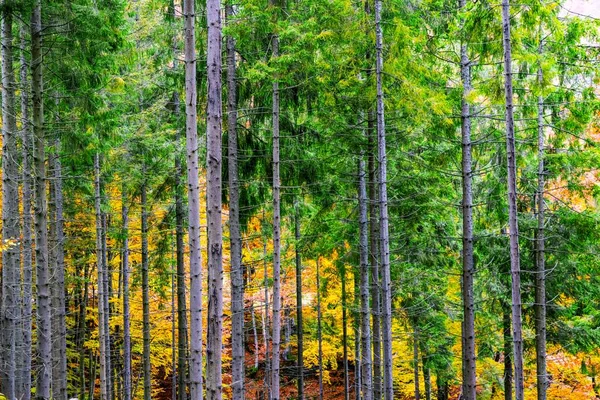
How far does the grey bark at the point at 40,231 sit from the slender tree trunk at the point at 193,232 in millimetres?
3101

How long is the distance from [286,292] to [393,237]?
14.4 metres

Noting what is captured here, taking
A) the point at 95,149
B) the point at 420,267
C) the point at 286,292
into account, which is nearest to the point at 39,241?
the point at 95,149

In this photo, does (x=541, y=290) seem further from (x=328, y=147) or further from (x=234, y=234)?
(x=234, y=234)

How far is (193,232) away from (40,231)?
11.1 feet

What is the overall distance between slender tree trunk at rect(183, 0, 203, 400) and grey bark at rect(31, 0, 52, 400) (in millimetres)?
3101

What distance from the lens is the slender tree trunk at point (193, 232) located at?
7629mm

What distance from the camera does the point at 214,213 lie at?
7.81 metres

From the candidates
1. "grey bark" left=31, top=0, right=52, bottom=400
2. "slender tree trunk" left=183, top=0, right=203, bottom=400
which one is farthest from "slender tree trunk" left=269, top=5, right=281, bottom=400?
"grey bark" left=31, top=0, right=52, bottom=400

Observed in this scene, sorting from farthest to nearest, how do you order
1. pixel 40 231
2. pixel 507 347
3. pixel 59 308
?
pixel 507 347 < pixel 59 308 < pixel 40 231

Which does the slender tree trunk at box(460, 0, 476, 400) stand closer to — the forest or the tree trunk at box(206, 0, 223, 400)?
the forest

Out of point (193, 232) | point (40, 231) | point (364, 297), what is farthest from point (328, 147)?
point (40, 231)

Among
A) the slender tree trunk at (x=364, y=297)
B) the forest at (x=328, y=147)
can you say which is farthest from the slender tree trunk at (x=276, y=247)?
the slender tree trunk at (x=364, y=297)

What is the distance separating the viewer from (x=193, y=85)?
26.4ft

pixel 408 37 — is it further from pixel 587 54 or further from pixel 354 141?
pixel 587 54
